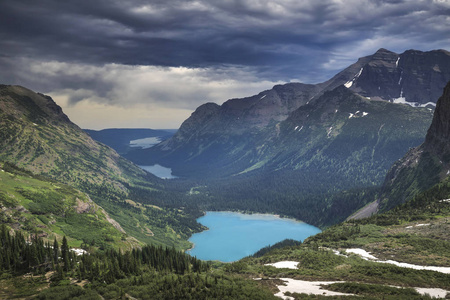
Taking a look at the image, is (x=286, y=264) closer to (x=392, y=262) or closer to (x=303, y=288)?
(x=392, y=262)

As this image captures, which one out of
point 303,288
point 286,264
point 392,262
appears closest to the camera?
point 303,288

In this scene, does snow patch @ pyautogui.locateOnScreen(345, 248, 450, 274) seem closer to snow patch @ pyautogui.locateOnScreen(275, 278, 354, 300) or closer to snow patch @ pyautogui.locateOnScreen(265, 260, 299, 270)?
snow patch @ pyautogui.locateOnScreen(265, 260, 299, 270)

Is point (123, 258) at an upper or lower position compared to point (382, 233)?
upper

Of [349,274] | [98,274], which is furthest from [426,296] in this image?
[98,274]

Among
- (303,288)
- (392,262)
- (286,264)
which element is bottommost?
(392,262)

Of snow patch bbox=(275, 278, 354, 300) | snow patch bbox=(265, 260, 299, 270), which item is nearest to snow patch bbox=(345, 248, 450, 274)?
snow patch bbox=(265, 260, 299, 270)

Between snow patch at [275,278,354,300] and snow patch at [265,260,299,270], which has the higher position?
snow patch at [275,278,354,300]

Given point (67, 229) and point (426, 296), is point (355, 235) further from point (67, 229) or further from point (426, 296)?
point (67, 229)

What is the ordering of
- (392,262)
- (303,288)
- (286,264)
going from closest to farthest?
(303,288)
(392,262)
(286,264)

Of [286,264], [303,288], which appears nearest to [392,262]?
[286,264]

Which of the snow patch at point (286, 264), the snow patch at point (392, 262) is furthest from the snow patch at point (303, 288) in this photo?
the snow patch at point (392, 262)

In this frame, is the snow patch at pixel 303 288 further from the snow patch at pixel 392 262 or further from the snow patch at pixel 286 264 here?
the snow patch at pixel 392 262
